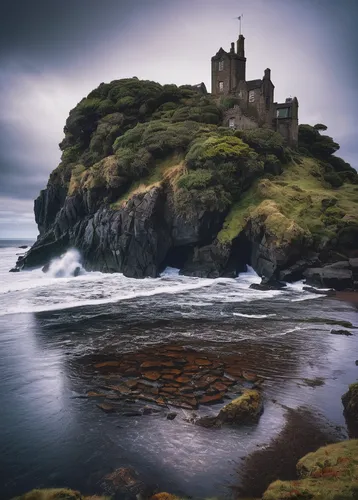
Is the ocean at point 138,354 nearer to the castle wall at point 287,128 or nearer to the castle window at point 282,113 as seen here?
the castle wall at point 287,128

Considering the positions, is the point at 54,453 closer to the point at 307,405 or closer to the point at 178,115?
the point at 307,405

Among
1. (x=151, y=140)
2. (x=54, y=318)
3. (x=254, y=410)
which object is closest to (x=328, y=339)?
(x=254, y=410)

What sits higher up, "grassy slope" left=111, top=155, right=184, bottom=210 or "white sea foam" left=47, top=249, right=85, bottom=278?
"grassy slope" left=111, top=155, right=184, bottom=210

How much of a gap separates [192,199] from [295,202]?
13.1 metres

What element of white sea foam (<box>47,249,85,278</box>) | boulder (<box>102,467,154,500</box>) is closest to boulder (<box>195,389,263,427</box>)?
boulder (<box>102,467,154,500</box>)

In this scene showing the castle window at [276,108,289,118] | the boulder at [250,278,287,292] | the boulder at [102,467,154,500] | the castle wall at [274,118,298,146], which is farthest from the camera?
the castle wall at [274,118,298,146]

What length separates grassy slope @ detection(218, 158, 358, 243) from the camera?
144 feet

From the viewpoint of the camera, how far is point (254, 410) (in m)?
12.9

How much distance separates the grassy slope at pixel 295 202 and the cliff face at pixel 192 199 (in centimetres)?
16

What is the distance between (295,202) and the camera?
47.5 m

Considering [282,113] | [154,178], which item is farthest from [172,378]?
[282,113]

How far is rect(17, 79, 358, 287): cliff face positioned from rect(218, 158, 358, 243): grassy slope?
0.16m

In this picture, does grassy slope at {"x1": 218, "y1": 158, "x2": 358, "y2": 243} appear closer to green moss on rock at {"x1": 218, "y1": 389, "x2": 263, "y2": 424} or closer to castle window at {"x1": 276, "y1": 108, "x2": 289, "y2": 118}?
castle window at {"x1": 276, "y1": 108, "x2": 289, "y2": 118}

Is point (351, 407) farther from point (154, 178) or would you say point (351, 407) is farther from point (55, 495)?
point (154, 178)
